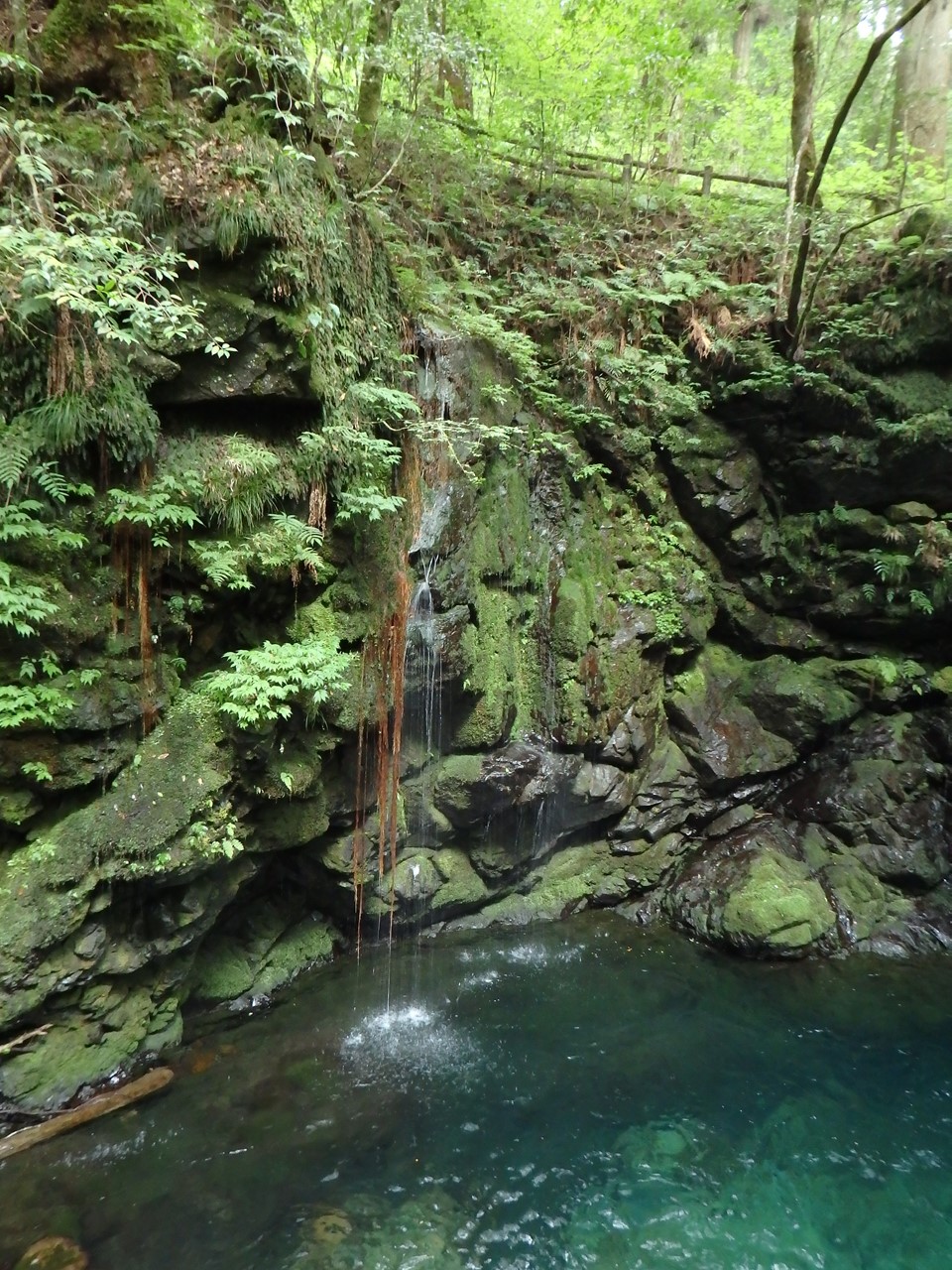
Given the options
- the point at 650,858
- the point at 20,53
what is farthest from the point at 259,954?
the point at 20,53

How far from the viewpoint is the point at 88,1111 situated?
5109 mm

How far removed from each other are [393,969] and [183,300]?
6.77 metres

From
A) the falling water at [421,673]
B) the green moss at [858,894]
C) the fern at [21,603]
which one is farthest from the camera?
the green moss at [858,894]

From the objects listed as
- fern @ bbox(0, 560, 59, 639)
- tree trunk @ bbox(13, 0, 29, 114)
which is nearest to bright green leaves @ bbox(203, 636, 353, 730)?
fern @ bbox(0, 560, 59, 639)

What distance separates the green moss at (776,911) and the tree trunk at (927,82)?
1092 centimetres

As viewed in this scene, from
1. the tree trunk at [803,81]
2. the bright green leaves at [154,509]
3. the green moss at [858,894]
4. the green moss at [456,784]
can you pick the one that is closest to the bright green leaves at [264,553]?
the bright green leaves at [154,509]

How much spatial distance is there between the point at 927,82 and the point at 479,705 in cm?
1206

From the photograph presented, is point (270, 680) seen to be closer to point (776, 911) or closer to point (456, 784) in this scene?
point (456, 784)

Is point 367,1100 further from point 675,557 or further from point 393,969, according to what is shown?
point 675,557

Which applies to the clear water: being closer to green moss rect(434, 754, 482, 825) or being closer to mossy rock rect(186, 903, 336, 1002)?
mossy rock rect(186, 903, 336, 1002)

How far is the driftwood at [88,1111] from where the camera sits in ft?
15.8

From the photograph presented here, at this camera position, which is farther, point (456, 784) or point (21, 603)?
point (456, 784)

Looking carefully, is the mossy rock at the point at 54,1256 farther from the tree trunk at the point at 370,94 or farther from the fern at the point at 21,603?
the tree trunk at the point at 370,94

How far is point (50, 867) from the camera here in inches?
193
